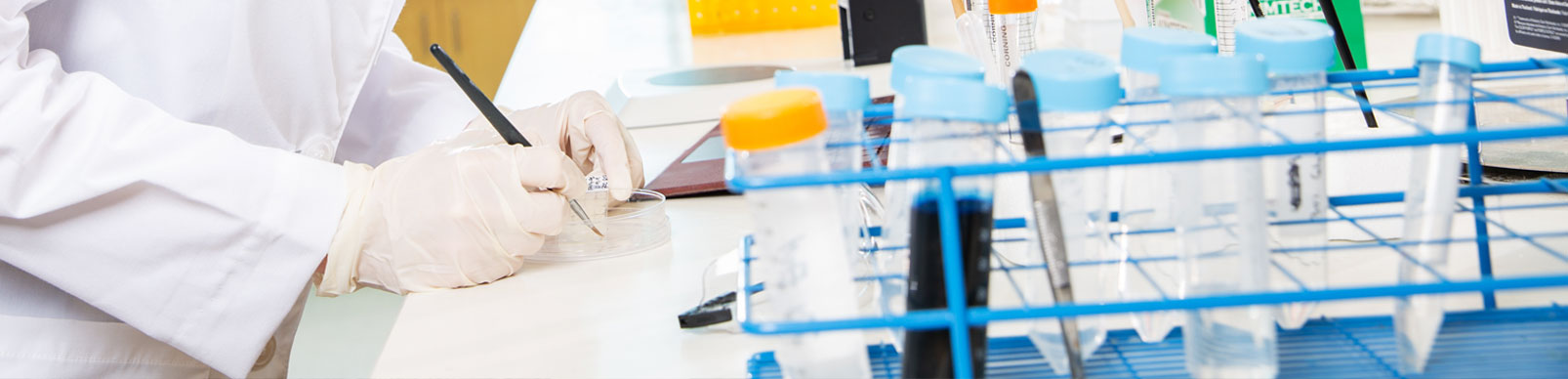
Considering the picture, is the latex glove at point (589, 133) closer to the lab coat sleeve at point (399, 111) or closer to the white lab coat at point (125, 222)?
the white lab coat at point (125, 222)

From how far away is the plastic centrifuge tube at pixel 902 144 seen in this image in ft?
1.68

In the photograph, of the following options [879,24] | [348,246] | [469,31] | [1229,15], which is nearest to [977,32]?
[1229,15]

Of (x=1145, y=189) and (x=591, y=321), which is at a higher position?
(x=1145, y=189)

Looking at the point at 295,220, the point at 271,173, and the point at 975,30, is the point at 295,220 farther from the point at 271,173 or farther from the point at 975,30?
the point at 975,30

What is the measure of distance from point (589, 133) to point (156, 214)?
1.44 feet

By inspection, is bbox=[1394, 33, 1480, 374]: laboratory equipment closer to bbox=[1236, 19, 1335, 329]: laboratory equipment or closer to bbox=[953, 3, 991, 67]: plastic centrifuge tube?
bbox=[1236, 19, 1335, 329]: laboratory equipment

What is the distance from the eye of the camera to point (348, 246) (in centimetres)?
106

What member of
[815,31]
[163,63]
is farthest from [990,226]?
[815,31]

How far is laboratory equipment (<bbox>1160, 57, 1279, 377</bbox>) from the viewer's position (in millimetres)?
442

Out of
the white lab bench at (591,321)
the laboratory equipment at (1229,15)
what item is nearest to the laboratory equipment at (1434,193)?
Answer: the white lab bench at (591,321)

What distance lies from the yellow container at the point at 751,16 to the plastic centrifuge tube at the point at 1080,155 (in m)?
A: 2.24

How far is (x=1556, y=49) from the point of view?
0.97 meters

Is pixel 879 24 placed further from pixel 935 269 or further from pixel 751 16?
pixel 935 269

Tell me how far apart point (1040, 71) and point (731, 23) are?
230 centimetres
